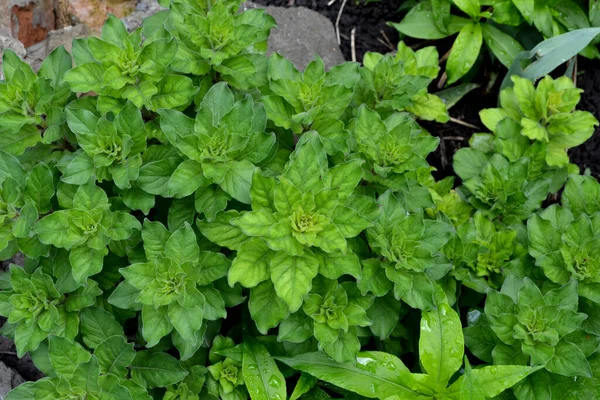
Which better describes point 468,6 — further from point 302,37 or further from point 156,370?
point 156,370

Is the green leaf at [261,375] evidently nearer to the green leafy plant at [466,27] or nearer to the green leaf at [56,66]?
the green leaf at [56,66]

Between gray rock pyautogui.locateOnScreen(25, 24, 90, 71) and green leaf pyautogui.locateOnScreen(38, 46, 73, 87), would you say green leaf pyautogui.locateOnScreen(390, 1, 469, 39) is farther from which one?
green leaf pyautogui.locateOnScreen(38, 46, 73, 87)

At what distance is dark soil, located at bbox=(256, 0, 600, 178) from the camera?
3961mm

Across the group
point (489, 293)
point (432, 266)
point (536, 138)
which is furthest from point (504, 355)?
point (536, 138)

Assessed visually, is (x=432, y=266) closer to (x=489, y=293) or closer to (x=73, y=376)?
(x=489, y=293)

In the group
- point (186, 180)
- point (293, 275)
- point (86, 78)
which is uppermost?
point (86, 78)

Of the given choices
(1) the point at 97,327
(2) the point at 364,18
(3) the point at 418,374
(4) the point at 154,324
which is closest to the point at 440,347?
(3) the point at 418,374

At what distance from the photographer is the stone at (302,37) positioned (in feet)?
12.6

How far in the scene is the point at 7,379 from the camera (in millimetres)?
2908

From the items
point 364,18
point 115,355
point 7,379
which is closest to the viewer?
point 115,355

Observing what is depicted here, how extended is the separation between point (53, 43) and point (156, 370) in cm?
208

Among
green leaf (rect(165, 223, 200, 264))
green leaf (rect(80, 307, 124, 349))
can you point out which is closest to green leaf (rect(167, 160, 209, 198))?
green leaf (rect(165, 223, 200, 264))

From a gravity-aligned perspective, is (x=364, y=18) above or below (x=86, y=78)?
below

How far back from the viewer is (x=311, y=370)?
255 cm
